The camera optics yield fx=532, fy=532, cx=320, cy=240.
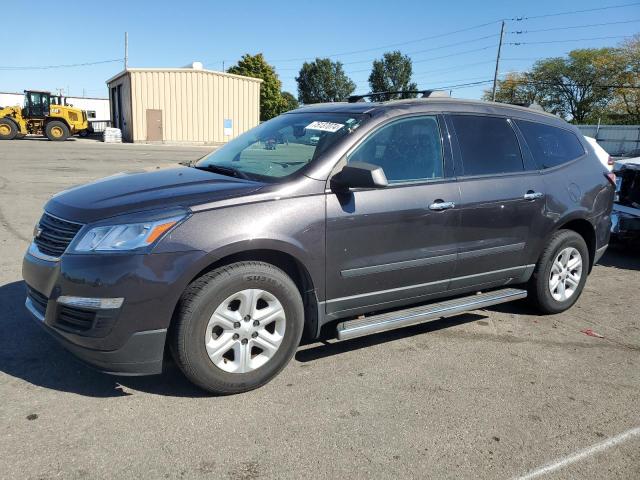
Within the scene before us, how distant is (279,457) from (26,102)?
112 feet

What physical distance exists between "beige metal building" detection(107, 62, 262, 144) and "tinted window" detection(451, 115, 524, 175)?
3575cm

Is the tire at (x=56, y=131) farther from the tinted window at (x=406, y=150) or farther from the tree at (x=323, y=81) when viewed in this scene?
the tree at (x=323, y=81)

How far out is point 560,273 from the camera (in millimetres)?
4812

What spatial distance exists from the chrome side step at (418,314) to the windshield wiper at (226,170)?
121 cm

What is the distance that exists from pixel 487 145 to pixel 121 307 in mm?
2994

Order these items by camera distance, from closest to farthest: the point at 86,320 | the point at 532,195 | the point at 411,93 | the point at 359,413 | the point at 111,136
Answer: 1. the point at 86,320
2. the point at 359,413
3. the point at 532,195
4. the point at 411,93
5. the point at 111,136

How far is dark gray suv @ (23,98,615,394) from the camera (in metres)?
2.89

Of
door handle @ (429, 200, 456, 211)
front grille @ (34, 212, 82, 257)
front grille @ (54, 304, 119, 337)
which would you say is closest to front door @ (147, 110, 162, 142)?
front grille @ (34, 212, 82, 257)

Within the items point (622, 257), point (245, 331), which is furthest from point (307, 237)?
point (622, 257)

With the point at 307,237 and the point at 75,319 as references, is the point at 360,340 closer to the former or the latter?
the point at 307,237

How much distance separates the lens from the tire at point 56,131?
105 feet

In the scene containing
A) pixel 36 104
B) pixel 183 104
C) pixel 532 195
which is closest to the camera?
pixel 532 195

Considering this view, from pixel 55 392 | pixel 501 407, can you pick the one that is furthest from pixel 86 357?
pixel 501 407

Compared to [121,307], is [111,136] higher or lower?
higher
